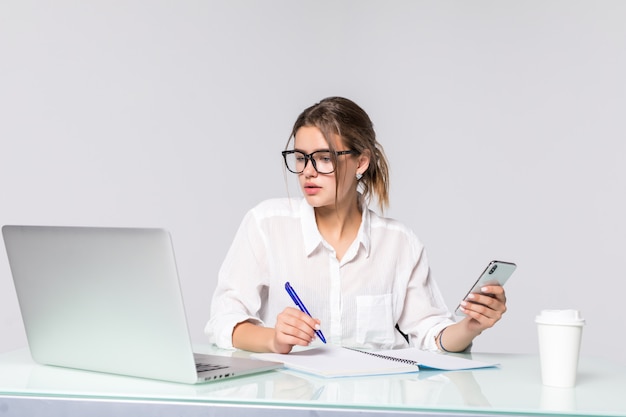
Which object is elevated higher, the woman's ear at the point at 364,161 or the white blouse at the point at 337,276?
the woman's ear at the point at 364,161

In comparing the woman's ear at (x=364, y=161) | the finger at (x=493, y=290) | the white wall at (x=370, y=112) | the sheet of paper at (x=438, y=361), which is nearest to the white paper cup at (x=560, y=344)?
the sheet of paper at (x=438, y=361)

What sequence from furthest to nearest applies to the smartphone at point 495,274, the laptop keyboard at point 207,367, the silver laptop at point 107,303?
the smartphone at point 495,274
the laptop keyboard at point 207,367
the silver laptop at point 107,303

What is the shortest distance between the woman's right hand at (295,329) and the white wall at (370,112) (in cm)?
214

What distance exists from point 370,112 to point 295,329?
2.35 m

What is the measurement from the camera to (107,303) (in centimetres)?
121

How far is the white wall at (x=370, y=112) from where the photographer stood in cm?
349

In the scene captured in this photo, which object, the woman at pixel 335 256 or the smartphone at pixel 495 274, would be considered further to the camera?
the woman at pixel 335 256

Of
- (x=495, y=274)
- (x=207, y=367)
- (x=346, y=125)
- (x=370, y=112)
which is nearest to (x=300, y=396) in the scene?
(x=207, y=367)

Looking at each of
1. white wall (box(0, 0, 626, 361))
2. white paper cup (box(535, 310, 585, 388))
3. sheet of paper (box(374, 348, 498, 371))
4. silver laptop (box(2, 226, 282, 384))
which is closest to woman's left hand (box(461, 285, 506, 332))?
sheet of paper (box(374, 348, 498, 371))

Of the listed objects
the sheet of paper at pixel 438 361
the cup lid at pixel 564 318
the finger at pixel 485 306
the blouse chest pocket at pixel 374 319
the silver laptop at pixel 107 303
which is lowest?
the blouse chest pocket at pixel 374 319

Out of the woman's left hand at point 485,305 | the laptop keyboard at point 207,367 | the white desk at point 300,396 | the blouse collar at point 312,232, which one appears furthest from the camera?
the blouse collar at point 312,232

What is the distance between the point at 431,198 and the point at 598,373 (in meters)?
2.27

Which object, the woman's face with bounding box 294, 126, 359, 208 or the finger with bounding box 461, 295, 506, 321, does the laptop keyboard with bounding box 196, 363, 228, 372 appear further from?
the woman's face with bounding box 294, 126, 359, 208

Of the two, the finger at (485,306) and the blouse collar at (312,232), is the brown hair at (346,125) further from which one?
the finger at (485,306)
